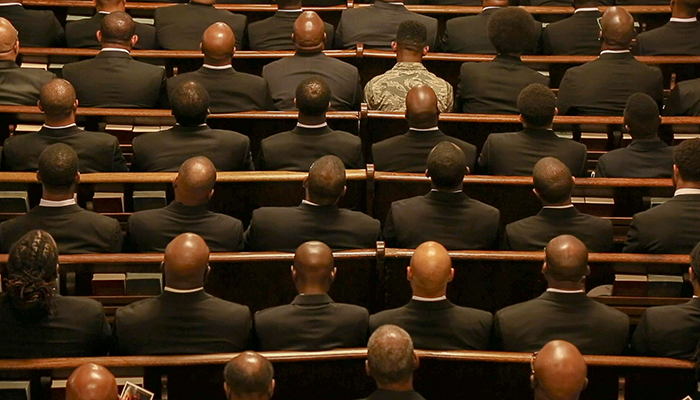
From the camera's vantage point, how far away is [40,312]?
3.60 metres

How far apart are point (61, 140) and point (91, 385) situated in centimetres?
168

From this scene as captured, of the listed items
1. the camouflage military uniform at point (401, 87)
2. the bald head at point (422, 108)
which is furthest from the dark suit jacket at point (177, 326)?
the camouflage military uniform at point (401, 87)

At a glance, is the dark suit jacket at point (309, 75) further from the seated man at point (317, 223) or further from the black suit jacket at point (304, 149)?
the seated man at point (317, 223)

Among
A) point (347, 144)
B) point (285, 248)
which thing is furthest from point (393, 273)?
point (347, 144)

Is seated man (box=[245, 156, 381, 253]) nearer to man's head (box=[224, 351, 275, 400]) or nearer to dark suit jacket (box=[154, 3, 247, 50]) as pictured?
man's head (box=[224, 351, 275, 400])

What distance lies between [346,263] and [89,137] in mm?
1247

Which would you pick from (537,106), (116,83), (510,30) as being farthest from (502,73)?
(116,83)

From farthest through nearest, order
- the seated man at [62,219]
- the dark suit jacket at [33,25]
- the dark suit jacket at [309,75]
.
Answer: the dark suit jacket at [33,25]
the dark suit jacket at [309,75]
the seated man at [62,219]

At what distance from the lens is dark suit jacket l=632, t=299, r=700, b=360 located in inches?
143

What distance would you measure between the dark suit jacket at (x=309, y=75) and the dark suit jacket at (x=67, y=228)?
53.0 inches

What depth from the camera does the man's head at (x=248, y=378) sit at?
10.3 ft

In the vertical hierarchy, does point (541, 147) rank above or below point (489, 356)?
above

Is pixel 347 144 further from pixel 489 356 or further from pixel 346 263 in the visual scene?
pixel 489 356

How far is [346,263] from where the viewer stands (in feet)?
13.1
